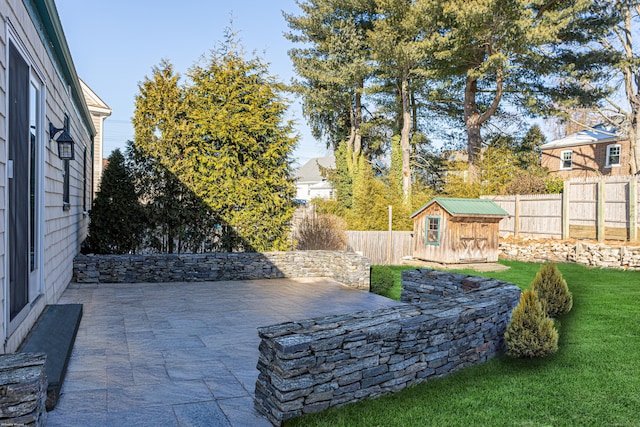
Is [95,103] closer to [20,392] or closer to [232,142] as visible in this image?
[232,142]

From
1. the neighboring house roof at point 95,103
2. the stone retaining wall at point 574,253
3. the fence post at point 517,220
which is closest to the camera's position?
the stone retaining wall at point 574,253

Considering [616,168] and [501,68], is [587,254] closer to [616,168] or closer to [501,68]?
[501,68]

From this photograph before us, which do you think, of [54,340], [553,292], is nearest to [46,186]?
[54,340]

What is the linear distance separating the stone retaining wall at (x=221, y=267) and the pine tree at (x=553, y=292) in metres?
4.03

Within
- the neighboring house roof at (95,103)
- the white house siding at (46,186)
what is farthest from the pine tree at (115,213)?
A: the neighboring house roof at (95,103)

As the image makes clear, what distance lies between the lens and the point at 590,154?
2633 cm

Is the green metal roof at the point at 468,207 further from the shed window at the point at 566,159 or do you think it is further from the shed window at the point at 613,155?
the shed window at the point at 566,159

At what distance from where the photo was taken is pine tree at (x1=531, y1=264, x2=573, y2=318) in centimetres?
714

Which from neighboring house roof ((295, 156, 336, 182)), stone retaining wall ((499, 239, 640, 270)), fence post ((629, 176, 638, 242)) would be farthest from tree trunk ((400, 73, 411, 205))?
neighboring house roof ((295, 156, 336, 182))

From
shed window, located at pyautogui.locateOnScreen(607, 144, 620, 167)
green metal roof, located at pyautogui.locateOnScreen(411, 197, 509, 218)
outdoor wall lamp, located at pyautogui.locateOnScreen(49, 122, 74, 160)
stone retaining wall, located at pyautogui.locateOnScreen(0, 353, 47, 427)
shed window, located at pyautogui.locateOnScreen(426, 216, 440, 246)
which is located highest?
shed window, located at pyautogui.locateOnScreen(607, 144, 620, 167)

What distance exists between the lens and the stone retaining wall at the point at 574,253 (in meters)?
12.4

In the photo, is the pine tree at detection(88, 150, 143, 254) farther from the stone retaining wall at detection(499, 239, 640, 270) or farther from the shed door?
the stone retaining wall at detection(499, 239, 640, 270)

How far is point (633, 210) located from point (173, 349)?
1325cm

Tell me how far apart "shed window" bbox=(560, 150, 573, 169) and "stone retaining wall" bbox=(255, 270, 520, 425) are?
25.4m
